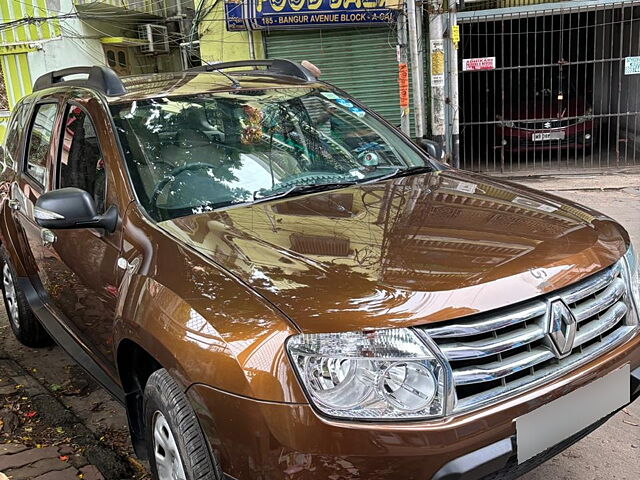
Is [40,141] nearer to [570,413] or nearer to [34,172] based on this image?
[34,172]

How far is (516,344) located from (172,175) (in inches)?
63.9

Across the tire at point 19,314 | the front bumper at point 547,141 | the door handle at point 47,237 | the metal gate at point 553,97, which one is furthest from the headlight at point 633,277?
the front bumper at point 547,141

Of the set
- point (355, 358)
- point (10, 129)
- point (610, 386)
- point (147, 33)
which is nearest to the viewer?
point (355, 358)

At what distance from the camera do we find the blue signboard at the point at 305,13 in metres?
9.63

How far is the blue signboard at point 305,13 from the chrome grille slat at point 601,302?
26.2 feet

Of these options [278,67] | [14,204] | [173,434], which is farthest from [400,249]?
[14,204]

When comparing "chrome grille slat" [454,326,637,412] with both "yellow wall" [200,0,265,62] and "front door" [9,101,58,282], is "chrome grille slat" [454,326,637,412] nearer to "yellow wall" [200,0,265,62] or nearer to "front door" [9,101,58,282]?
"front door" [9,101,58,282]

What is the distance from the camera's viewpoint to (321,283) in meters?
1.92

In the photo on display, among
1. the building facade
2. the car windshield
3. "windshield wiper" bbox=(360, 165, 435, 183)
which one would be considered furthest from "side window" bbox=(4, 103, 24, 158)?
the building facade

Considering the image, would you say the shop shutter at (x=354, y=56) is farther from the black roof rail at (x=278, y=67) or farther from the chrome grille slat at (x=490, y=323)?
the chrome grille slat at (x=490, y=323)

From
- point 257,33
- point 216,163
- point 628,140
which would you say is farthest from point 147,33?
point 216,163

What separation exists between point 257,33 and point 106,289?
8.77 m

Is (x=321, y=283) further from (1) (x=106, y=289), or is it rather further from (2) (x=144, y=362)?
(1) (x=106, y=289)

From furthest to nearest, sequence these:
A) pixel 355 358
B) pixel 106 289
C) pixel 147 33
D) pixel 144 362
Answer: pixel 147 33 < pixel 106 289 < pixel 144 362 < pixel 355 358
